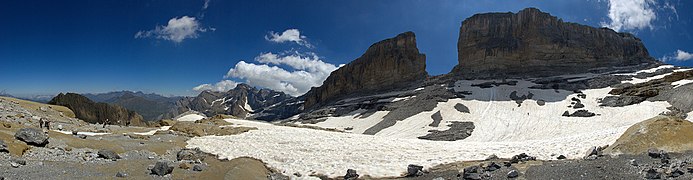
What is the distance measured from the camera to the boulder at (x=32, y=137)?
18141 millimetres

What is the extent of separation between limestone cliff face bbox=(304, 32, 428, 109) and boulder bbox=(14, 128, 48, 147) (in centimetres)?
12041

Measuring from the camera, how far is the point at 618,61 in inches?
5059

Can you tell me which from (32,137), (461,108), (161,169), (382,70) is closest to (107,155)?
(32,137)

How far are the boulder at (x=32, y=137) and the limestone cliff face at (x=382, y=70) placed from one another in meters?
120

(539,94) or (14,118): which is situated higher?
(539,94)

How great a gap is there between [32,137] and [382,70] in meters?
127

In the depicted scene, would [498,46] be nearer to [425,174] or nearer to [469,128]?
[469,128]

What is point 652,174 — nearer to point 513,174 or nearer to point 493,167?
point 513,174

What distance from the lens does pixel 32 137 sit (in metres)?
18.5

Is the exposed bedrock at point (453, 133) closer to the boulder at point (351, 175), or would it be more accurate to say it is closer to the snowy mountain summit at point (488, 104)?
the snowy mountain summit at point (488, 104)

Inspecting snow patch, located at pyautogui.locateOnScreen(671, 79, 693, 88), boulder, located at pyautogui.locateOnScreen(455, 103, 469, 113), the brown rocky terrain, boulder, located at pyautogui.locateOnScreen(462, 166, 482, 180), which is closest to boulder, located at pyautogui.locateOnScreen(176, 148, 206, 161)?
boulder, located at pyautogui.locateOnScreen(462, 166, 482, 180)

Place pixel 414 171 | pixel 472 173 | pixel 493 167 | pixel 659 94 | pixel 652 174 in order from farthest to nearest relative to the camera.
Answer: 1. pixel 659 94
2. pixel 414 171
3. pixel 493 167
4. pixel 472 173
5. pixel 652 174

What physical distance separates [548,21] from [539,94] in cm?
6006

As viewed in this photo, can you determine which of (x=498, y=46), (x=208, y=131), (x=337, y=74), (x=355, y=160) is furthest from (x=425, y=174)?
(x=337, y=74)
